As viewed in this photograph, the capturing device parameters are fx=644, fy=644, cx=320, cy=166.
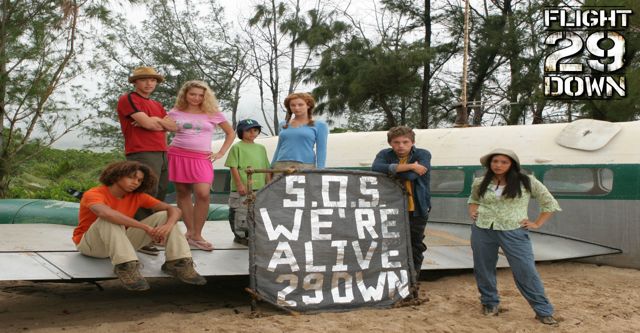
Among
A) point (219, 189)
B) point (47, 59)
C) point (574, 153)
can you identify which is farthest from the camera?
point (47, 59)

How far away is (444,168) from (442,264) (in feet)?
7.88

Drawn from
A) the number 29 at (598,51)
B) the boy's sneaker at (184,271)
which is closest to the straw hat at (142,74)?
the boy's sneaker at (184,271)

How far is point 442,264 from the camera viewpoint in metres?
6.87

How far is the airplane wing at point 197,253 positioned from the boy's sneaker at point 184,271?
0.16 metres

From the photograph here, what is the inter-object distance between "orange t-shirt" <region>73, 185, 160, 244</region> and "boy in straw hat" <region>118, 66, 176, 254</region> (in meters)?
0.19

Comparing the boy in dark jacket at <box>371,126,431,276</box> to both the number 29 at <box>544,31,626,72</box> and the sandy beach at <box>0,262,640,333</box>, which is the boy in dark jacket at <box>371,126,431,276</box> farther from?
the number 29 at <box>544,31,626,72</box>

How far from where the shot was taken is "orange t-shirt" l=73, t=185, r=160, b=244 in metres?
5.42

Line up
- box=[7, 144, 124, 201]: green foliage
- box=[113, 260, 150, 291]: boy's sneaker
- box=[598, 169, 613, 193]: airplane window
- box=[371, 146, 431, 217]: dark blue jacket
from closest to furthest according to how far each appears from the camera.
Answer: box=[113, 260, 150, 291]: boy's sneaker → box=[371, 146, 431, 217]: dark blue jacket → box=[598, 169, 613, 193]: airplane window → box=[7, 144, 124, 201]: green foliage

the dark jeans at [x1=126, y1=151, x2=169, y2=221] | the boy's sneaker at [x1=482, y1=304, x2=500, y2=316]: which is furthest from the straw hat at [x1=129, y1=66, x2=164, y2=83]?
the boy's sneaker at [x1=482, y1=304, x2=500, y2=316]

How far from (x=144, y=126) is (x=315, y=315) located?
7.52 feet

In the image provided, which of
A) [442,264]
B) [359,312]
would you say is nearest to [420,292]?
[442,264]

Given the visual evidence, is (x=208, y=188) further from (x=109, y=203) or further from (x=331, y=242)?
(x=331, y=242)

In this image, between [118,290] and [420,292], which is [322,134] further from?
[118,290]

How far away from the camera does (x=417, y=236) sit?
6344 millimetres
